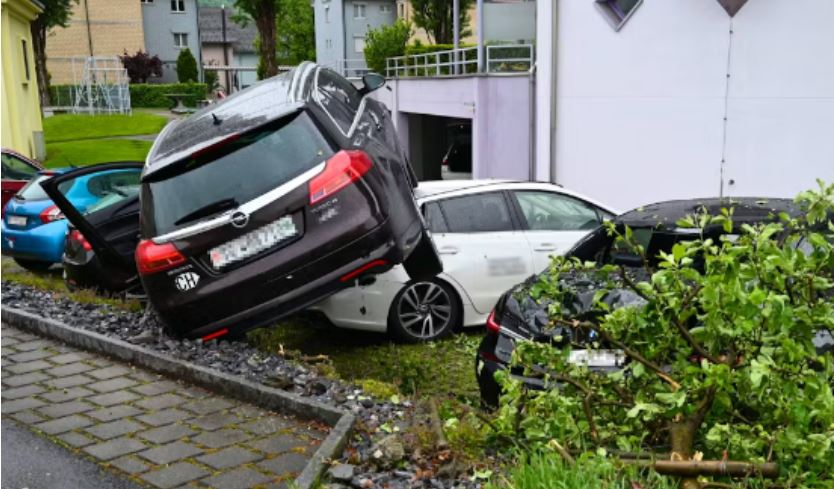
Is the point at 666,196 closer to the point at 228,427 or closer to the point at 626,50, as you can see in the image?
the point at 626,50

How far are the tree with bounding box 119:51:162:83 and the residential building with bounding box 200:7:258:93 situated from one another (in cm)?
1204

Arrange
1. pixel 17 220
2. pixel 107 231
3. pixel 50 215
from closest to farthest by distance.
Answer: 1. pixel 107 231
2. pixel 50 215
3. pixel 17 220

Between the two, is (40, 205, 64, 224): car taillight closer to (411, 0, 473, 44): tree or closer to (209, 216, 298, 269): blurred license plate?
(209, 216, 298, 269): blurred license plate

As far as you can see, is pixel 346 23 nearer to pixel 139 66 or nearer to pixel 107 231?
pixel 139 66

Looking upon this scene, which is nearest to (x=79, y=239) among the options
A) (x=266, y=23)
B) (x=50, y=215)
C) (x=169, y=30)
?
(x=50, y=215)

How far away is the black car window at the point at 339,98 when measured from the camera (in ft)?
21.2

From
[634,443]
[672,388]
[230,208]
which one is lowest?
[634,443]

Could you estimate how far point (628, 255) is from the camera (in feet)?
19.5

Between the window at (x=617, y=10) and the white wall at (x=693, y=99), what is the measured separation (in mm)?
112

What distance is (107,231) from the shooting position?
28.4ft

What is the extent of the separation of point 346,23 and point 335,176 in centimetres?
5181

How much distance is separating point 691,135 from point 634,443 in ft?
32.6

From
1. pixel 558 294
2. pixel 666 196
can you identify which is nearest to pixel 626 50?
pixel 666 196

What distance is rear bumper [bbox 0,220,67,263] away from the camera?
10.9 m
